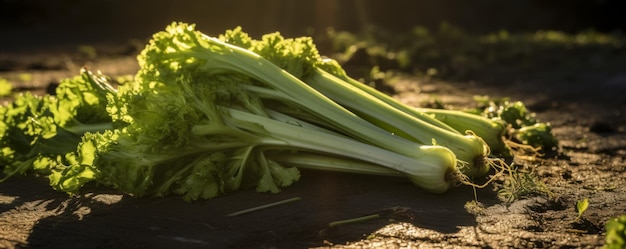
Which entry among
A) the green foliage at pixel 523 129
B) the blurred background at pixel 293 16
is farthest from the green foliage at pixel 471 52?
the green foliage at pixel 523 129

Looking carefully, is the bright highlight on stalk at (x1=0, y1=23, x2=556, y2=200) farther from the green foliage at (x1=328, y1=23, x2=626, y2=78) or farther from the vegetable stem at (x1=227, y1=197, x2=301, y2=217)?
the green foliage at (x1=328, y1=23, x2=626, y2=78)

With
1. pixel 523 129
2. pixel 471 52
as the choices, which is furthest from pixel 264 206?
pixel 471 52

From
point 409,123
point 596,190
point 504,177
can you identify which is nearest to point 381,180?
point 409,123

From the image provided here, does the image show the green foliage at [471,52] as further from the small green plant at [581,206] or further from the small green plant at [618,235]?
the small green plant at [618,235]

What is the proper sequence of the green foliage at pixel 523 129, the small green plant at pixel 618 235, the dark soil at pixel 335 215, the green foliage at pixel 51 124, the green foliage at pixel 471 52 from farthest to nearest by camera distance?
1. the green foliage at pixel 471 52
2. the green foliage at pixel 523 129
3. the green foliage at pixel 51 124
4. the dark soil at pixel 335 215
5. the small green plant at pixel 618 235

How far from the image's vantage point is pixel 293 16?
1756 cm

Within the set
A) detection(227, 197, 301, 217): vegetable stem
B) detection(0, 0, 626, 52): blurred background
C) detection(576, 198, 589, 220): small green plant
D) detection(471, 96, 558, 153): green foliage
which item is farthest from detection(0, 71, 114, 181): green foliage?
detection(0, 0, 626, 52): blurred background

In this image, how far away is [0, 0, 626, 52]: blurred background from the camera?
17.0 metres

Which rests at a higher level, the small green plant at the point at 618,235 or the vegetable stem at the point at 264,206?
the vegetable stem at the point at 264,206

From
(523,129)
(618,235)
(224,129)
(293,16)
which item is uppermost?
(293,16)

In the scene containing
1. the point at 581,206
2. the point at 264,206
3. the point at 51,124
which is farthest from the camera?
the point at 51,124

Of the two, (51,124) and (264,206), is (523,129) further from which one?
(51,124)

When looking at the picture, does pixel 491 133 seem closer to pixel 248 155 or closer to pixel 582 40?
pixel 248 155

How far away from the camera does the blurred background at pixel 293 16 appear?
17047 mm
